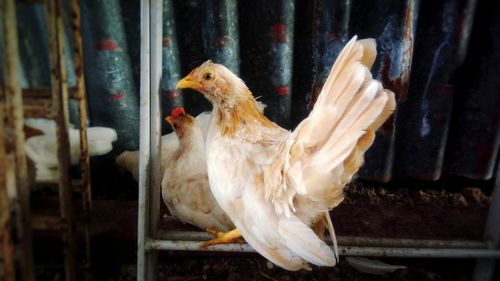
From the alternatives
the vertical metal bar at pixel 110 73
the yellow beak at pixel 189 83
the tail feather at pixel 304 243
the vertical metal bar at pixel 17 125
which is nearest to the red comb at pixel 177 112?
the vertical metal bar at pixel 110 73

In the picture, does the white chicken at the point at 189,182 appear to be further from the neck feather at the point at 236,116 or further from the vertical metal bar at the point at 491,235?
the vertical metal bar at the point at 491,235

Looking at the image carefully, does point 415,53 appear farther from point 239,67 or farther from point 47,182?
point 47,182

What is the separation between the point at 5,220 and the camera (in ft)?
3.39

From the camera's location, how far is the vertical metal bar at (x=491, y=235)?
1497 mm

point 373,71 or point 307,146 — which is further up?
point 373,71

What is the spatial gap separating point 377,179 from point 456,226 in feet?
1.48

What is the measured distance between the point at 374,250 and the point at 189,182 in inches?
33.5

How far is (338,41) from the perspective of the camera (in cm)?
158

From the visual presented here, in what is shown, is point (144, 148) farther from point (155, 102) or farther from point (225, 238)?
point (225, 238)

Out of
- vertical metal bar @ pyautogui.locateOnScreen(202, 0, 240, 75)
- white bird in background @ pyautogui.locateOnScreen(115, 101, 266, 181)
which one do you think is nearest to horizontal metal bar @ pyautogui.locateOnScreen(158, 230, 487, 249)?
white bird in background @ pyautogui.locateOnScreen(115, 101, 266, 181)

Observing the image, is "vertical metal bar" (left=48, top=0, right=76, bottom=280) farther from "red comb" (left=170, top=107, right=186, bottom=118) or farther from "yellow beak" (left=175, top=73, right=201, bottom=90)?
"red comb" (left=170, top=107, right=186, bottom=118)

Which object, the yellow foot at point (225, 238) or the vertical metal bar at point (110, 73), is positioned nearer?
the yellow foot at point (225, 238)

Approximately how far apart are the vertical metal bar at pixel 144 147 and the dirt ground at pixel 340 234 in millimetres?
287

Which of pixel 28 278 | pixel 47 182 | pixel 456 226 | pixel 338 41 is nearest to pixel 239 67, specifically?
pixel 338 41
